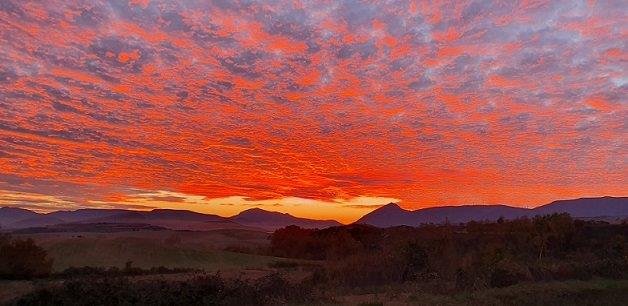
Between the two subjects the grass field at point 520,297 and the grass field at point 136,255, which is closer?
the grass field at point 520,297

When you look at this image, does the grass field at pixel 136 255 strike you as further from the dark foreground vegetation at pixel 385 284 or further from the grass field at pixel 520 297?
the grass field at pixel 520 297

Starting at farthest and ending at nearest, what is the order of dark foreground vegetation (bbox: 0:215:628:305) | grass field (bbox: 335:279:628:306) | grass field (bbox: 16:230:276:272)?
grass field (bbox: 16:230:276:272) < grass field (bbox: 335:279:628:306) < dark foreground vegetation (bbox: 0:215:628:305)

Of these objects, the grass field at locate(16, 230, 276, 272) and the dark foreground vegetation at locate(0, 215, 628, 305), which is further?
the grass field at locate(16, 230, 276, 272)

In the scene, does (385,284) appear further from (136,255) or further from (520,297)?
(136,255)

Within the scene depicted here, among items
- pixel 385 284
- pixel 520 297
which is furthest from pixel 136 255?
pixel 520 297

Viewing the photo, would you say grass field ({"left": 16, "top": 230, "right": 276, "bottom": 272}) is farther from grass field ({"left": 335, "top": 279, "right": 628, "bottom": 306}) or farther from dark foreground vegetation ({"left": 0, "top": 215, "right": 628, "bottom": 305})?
grass field ({"left": 335, "top": 279, "right": 628, "bottom": 306})

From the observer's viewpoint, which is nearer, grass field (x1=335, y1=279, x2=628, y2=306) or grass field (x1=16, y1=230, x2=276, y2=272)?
grass field (x1=335, y1=279, x2=628, y2=306)

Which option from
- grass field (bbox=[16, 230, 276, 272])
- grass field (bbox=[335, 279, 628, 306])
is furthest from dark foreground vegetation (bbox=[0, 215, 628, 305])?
grass field (bbox=[16, 230, 276, 272])

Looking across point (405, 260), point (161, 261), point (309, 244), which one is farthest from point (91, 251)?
point (405, 260)

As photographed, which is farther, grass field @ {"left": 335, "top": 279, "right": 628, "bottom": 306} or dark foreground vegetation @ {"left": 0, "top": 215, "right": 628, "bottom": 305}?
grass field @ {"left": 335, "top": 279, "right": 628, "bottom": 306}

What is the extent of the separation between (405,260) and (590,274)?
31.7ft

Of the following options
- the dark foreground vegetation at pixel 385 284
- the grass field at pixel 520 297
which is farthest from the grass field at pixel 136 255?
the grass field at pixel 520 297

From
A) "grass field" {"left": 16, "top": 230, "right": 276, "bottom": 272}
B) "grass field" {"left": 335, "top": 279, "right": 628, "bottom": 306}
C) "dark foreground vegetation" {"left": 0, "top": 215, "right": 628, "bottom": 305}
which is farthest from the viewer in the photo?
"grass field" {"left": 16, "top": 230, "right": 276, "bottom": 272}

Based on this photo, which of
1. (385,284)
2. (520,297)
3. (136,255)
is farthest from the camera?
(136,255)
